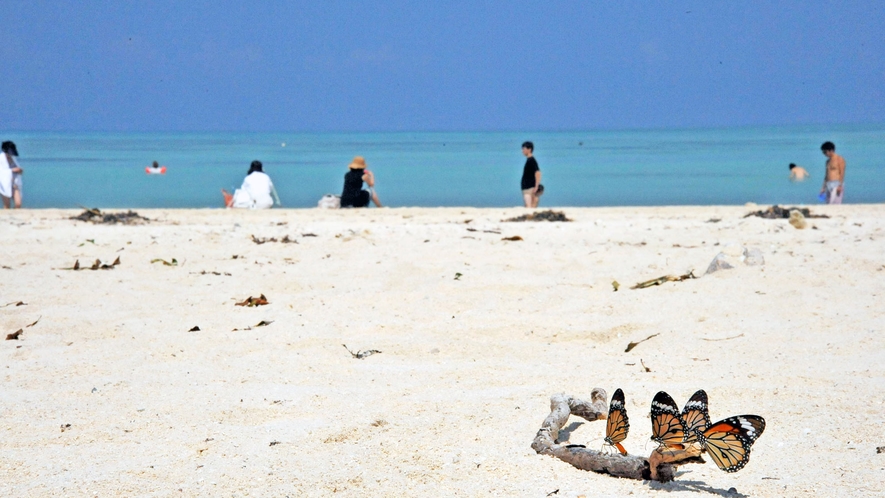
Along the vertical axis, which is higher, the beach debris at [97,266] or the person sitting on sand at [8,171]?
the person sitting on sand at [8,171]

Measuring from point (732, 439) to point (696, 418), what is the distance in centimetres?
13

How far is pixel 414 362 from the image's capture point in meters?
3.65

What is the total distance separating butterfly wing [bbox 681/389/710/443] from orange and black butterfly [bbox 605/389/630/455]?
0.16m

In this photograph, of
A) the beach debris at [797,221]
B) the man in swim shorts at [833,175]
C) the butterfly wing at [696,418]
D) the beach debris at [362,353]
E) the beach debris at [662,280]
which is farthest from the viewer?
the man in swim shorts at [833,175]

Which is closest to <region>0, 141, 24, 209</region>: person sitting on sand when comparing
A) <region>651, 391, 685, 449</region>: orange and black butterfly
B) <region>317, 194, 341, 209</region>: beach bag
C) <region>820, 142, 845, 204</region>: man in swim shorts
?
<region>317, 194, 341, 209</region>: beach bag

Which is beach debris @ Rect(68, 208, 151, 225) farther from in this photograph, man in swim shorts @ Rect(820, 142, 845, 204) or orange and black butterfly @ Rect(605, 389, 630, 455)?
man in swim shorts @ Rect(820, 142, 845, 204)

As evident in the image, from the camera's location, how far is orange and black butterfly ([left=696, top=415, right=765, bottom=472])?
193 centimetres

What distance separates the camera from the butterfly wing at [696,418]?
2.06 meters

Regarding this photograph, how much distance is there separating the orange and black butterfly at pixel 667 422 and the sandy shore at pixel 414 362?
0.14 meters

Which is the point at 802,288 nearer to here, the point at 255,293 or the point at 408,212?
the point at 255,293

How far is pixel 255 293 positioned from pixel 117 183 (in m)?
22.7

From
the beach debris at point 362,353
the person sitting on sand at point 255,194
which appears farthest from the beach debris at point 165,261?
the person sitting on sand at point 255,194

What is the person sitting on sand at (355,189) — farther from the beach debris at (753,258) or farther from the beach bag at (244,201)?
the beach debris at (753,258)

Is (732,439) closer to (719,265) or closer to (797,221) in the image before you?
(719,265)
